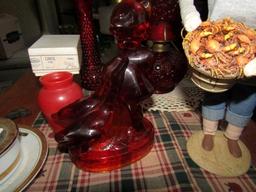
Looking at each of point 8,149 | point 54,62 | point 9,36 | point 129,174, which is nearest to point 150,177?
point 129,174

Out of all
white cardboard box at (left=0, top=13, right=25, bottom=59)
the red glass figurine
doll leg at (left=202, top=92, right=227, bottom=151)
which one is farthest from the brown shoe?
white cardboard box at (left=0, top=13, right=25, bottom=59)

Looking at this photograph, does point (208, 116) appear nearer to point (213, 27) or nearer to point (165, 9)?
point (213, 27)

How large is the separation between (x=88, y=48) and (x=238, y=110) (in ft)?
1.41

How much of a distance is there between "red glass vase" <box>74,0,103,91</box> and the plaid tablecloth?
0.26 meters

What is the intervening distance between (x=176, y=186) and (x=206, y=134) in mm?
134

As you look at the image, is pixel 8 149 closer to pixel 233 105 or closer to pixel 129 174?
pixel 129 174

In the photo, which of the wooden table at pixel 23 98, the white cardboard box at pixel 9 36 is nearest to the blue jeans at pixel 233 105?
the wooden table at pixel 23 98

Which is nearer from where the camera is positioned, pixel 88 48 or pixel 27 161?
pixel 27 161

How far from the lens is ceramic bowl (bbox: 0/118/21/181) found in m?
0.36

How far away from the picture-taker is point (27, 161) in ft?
1.37

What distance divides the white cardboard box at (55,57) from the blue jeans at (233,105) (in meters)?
0.37

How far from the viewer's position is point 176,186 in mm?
403

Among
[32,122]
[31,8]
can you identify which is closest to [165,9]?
[32,122]

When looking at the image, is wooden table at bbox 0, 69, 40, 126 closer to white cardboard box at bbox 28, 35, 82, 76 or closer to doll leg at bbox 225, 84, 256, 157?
white cardboard box at bbox 28, 35, 82, 76
